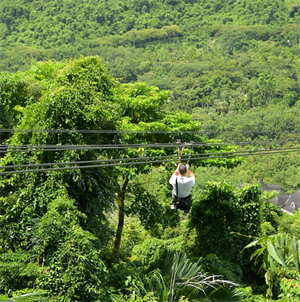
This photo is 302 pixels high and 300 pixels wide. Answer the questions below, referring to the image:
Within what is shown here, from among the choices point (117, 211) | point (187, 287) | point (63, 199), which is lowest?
point (187, 287)

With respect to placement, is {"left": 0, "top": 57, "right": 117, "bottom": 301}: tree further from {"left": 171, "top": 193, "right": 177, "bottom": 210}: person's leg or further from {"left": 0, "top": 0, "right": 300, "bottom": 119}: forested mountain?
{"left": 0, "top": 0, "right": 300, "bottom": 119}: forested mountain

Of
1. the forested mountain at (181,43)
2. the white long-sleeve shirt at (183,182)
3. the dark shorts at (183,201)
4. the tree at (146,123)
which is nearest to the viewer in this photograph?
the white long-sleeve shirt at (183,182)

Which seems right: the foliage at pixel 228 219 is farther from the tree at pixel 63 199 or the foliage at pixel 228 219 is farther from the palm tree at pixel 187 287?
the tree at pixel 63 199

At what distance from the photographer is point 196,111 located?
3676 inches

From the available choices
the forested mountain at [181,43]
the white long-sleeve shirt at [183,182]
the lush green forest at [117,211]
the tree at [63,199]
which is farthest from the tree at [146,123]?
the forested mountain at [181,43]

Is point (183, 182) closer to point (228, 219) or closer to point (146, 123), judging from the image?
point (146, 123)

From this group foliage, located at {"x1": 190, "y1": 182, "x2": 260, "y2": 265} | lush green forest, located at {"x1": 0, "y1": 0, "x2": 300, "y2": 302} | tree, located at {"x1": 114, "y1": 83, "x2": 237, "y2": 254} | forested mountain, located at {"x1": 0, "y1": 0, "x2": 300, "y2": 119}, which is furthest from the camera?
forested mountain, located at {"x1": 0, "y1": 0, "x2": 300, "y2": 119}

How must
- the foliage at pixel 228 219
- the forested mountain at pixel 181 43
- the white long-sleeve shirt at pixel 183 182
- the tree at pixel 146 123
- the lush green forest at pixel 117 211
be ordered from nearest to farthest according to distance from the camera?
the white long-sleeve shirt at pixel 183 182 → the lush green forest at pixel 117 211 → the tree at pixel 146 123 → the foliage at pixel 228 219 → the forested mountain at pixel 181 43

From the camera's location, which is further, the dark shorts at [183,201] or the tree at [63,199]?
the tree at [63,199]

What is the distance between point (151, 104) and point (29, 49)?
4765 inches

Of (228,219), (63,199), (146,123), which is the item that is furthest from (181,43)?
(63,199)

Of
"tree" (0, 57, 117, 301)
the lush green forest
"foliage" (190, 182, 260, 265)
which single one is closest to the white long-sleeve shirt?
the lush green forest

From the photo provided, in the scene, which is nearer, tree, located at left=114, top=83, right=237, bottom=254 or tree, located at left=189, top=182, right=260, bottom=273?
tree, located at left=114, top=83, right=237, bottom=254

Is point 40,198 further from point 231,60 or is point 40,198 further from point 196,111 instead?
point 231,60
